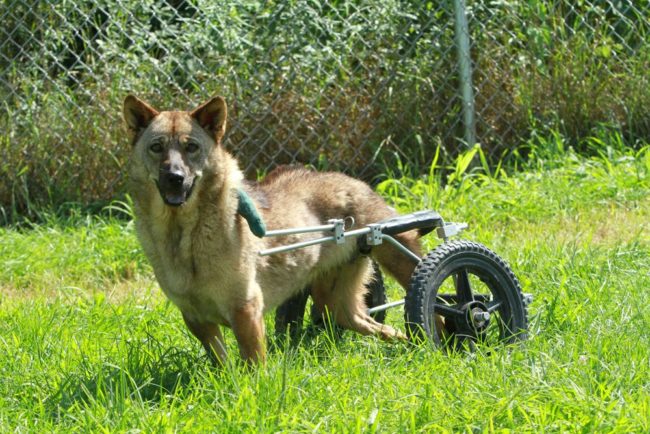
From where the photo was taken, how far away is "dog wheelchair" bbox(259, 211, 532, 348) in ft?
15.5

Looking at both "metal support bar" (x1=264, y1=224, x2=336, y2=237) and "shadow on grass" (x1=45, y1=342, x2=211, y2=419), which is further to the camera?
"metal support bar" (x1=264, y1=224, x2=336, y2=237)

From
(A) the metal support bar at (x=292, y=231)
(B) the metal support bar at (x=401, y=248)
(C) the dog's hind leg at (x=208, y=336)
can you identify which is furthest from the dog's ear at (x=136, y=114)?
(B) the metal support bar at (x=401, y=248)

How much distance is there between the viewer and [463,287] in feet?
16.2

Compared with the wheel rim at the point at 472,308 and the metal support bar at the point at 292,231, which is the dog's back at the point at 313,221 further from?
the wheel rim at the point at 472,308

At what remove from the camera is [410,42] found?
805 cm

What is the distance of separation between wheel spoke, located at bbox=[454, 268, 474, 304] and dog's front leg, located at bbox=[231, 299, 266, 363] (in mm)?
938

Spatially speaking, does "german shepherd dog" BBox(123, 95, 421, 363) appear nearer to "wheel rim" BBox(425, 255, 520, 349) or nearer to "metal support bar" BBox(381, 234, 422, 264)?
"metal support bar" BBox(381, 234, 422, 264)

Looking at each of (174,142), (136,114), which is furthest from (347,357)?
(136,114)

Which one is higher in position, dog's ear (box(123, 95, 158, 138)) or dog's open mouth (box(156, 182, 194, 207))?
dog's ear (box(123, 95, 158, 138))

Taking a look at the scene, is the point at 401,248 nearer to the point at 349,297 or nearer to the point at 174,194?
the point at 349,297

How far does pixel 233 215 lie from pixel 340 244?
65 cm

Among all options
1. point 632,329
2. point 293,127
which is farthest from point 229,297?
point 293,127

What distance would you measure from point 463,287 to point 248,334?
3.33 ft

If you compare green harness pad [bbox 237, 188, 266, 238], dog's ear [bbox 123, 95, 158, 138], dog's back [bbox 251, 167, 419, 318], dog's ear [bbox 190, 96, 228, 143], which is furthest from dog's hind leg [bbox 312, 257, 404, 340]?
dog's ear [bbox 123, 95, 158, 138]
